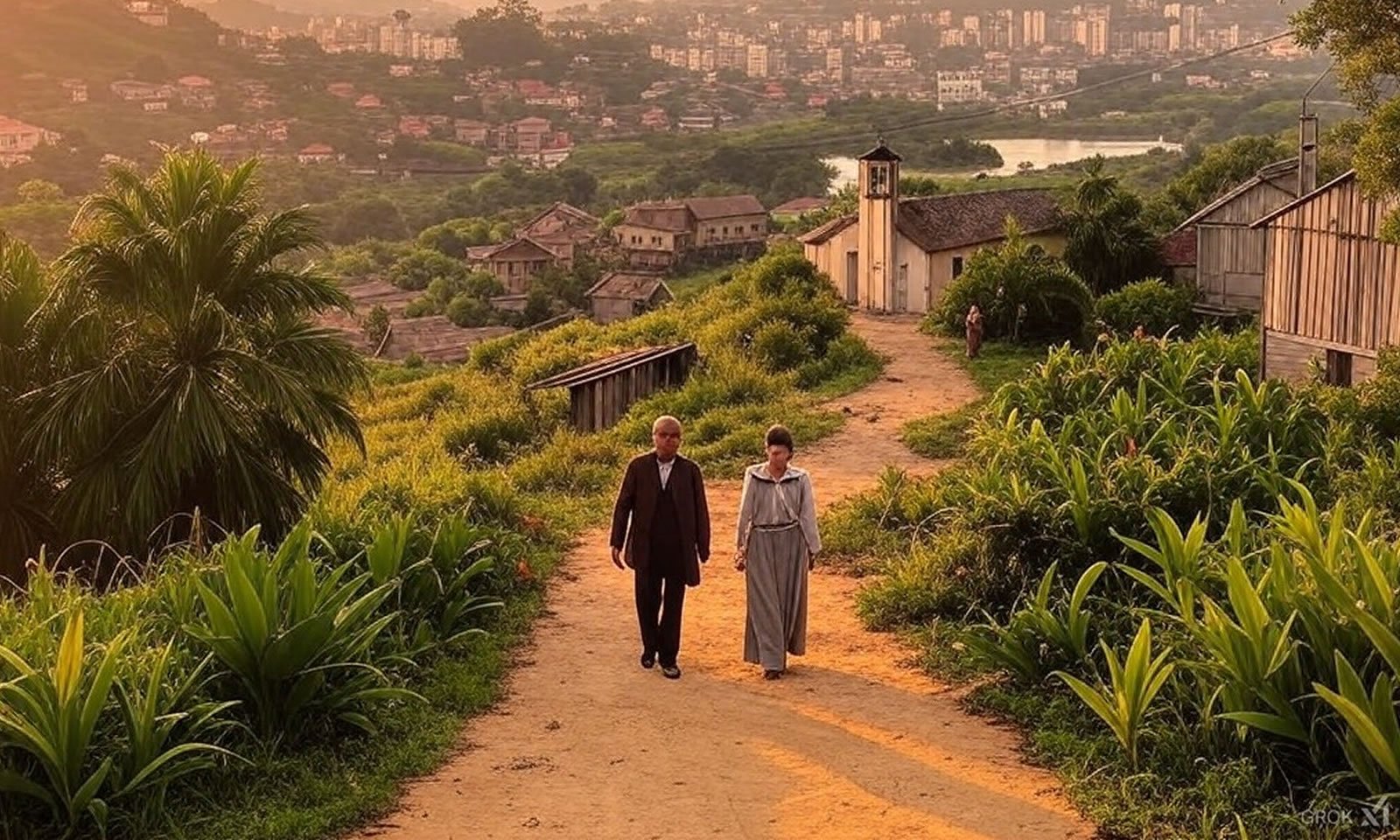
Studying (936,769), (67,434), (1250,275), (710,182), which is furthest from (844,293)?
(710,182)

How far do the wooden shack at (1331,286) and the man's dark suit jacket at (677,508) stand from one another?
13.8m

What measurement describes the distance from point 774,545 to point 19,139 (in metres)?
87.6

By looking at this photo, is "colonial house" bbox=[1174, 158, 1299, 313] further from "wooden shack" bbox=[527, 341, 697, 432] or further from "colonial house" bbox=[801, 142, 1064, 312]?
"wooden shack" bbox=[527, 341, 697, 432]

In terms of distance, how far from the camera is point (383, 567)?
8961 mm

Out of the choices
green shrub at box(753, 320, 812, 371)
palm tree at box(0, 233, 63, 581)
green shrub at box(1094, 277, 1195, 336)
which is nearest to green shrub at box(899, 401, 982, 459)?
green shrub at box(753, 320, 812, 371)

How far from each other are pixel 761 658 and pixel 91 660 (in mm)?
3848

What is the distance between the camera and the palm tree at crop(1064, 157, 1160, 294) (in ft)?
104

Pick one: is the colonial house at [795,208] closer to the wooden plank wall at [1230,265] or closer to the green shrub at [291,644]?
the wooden plank wall at [1230,265]

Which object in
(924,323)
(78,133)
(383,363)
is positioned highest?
(78,133)

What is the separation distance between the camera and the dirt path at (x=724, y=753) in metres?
6.55

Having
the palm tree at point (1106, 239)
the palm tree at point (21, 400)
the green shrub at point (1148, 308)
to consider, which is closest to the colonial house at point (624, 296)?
the palm tree at point (1106, 239)

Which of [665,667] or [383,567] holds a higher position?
[383,567]

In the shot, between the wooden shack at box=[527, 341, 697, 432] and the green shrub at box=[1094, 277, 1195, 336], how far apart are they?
29.5 ft

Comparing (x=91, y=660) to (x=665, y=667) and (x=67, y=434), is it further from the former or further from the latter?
(x=67, y=434)
